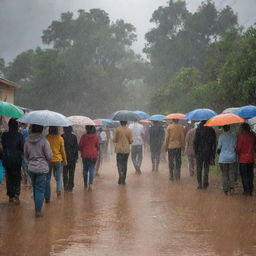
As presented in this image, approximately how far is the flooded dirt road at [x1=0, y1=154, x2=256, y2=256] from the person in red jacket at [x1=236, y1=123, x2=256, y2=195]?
0.36 m

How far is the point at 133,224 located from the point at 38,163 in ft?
6.62

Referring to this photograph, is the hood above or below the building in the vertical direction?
below

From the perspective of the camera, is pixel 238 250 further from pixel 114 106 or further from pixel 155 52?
pixel 114 106

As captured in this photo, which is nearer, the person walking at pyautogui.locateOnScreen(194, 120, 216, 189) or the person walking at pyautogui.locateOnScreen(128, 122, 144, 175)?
the person walking at pyautogui.locateOnScreen(194, 120, 216, 189)

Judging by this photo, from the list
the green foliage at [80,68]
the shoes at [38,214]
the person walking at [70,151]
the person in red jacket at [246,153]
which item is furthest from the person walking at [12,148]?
the green foliage at [80,68]

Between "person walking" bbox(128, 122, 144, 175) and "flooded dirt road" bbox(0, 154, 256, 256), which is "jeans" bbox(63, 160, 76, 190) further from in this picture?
"person walking" bbox(128, 122, 144, 175)

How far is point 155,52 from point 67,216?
46.3 m

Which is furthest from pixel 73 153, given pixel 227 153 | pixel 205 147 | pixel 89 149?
pixel 227 153

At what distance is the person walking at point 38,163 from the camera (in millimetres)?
7855

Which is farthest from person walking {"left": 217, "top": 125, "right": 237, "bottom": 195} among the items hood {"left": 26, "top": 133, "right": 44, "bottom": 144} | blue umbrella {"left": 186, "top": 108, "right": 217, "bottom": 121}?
hood {"left": 26, "top": 133, "right": 44, "bottom": 144}

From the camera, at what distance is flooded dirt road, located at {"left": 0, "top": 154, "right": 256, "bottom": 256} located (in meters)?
5.93

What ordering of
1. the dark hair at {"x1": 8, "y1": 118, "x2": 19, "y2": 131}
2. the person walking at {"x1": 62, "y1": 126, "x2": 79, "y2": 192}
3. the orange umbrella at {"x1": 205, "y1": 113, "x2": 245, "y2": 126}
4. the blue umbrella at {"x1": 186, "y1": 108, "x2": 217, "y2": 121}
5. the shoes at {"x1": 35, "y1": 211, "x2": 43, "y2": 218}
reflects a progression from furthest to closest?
1. the blue umbrella at {"x1": 186, "y1": 108, "x2": 217, "y2": 121}
2. the person walking at {"x1": 62, "y1": 126, "x2": 79, "y2": 192}
3. the orange umbrella at {"x1": 205, "y1": 113, "x2": 245, "y2": 126}
4. the dark hair at {"x1": 8, "y1": 118, "x2": 19, "y2": 131}
5. the shoes at {"x1": 35, "y1": 211, "x2": 43, "y2": 218}

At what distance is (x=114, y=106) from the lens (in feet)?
189

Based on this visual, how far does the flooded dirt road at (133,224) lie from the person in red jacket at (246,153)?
14.2 inches
